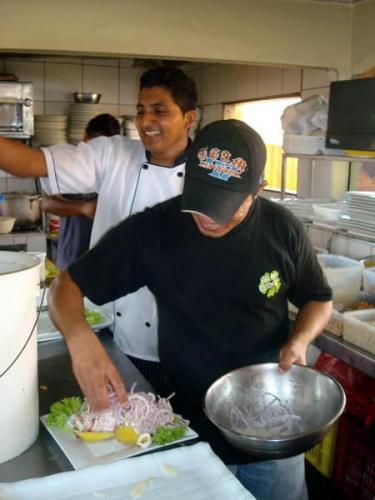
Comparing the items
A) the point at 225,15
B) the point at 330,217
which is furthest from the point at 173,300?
the point at 225,15

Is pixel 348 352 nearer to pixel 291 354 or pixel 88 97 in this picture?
pixel 291 354

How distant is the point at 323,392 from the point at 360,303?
56.1 inches

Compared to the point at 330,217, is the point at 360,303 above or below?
below

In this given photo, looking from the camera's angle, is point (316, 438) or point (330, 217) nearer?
point (316, 438)

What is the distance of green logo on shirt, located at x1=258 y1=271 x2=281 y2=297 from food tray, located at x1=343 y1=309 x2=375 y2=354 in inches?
38.6

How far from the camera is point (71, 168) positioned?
1.96m

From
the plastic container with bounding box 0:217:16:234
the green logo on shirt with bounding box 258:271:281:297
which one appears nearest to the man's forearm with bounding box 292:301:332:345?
the green logo on shirt with bounding box 258:271:281:297

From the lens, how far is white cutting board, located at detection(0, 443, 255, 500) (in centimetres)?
105

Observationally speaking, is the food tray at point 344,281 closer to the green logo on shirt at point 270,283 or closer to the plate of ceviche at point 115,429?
the green logo on shirt at point 270,283

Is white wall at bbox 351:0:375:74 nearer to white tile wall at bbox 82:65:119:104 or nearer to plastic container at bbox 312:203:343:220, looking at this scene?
plastic container at bbox 312:203:343:220

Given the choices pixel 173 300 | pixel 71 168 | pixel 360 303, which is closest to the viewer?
pixel 173 300

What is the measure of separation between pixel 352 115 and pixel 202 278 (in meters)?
1.61

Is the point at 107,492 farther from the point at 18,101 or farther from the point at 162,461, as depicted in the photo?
the point at 18,101

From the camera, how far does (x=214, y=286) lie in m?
1.44
